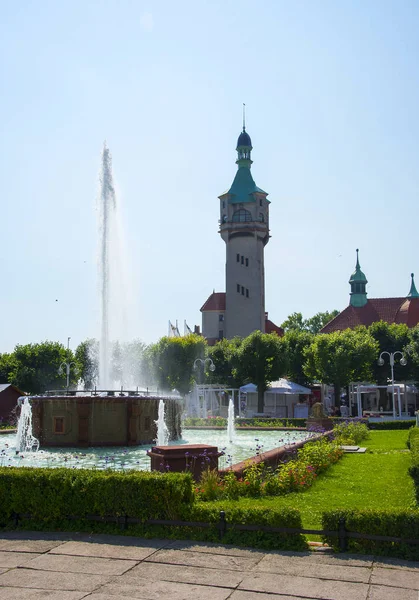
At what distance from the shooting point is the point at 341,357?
2103 inches

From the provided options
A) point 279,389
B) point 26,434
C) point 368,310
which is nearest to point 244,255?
point 368,310

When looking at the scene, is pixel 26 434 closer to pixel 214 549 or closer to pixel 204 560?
pixel 214 549

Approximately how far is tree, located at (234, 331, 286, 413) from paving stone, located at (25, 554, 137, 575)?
4464 centimetres

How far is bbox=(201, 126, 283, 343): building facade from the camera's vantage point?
3383 inches

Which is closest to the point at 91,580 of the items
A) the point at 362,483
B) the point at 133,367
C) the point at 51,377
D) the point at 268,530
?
the point at 268,530

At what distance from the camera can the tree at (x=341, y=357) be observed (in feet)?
176

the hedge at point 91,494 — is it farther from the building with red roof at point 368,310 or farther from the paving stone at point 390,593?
the building with red roof at point 368,310

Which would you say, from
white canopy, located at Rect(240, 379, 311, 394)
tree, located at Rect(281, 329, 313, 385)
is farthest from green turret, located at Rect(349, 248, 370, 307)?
white canopy, located at Rect(240, 379, 311, 394)

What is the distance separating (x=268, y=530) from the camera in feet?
30.4

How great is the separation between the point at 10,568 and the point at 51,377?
171ft

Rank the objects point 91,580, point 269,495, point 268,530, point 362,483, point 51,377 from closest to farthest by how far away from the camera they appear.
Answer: point 91,580, point 268,530, point 269,495, point 362,483, point 51,377

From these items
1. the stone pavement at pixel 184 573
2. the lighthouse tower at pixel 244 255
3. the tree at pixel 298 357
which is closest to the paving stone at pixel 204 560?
the stone pavement at pixel 184 573

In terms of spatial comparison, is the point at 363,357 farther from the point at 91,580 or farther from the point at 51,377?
the point at 91,580

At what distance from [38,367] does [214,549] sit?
52.6 m
